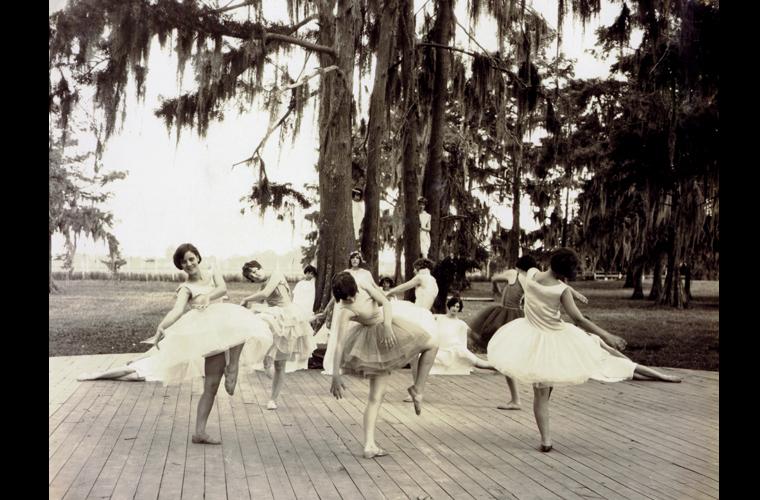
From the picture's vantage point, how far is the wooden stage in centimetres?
417

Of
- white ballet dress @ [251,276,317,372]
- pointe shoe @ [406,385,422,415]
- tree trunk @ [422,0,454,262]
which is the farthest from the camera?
tree trunk @ [422,0,454,262]

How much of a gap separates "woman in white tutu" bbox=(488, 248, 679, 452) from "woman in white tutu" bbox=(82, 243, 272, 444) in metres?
1.81

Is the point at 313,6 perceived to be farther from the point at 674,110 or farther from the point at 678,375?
the point at 678,375

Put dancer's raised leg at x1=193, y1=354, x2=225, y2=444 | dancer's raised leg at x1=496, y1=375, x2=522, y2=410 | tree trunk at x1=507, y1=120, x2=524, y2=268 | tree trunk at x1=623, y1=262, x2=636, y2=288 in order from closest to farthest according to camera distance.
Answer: dancer's raised leg at x1=193, y1=354, x2=225, y2=444
dancer's raised leg at x1=496, y1=375, x2=522, y2=410
tree trunk at x1=623, y1=262, x2=636, y2=288
tree trunk at x1=507, y1=120, x2=524, y2=268

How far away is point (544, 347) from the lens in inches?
198

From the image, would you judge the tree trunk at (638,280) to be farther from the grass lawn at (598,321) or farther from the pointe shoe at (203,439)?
the pointe shoe at (203,439)

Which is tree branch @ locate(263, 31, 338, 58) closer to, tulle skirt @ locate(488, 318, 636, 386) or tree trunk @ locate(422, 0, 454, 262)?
tree trunk @ locate(422, 0, 454, 262)

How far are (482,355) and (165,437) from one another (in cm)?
565

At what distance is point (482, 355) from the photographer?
10.1 metres

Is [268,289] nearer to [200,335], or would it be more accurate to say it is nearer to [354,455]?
[200,335]

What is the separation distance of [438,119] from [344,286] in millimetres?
6089

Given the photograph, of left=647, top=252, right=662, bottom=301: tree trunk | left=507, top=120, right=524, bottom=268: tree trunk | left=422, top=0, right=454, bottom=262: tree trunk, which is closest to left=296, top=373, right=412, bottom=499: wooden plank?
left=507, top=120, right=524, bottom=268: tree trunk

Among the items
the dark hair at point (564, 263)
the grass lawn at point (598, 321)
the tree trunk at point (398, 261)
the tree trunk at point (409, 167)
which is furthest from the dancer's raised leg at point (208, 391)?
the tree trunk at point (398, 261)
